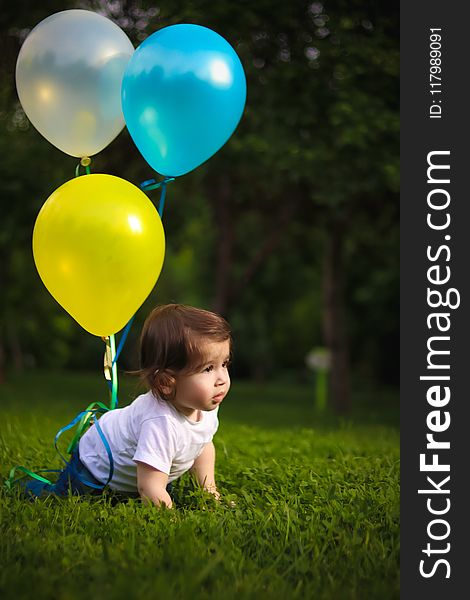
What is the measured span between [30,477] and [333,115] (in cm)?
464

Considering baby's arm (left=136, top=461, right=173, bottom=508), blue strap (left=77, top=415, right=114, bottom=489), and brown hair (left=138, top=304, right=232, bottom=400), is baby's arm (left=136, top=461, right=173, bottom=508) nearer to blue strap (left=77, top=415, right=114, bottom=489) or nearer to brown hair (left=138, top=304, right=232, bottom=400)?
blue strap (left=77, top=415, right=114, bottom=489)

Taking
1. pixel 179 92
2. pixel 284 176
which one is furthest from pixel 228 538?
pixel 284 176

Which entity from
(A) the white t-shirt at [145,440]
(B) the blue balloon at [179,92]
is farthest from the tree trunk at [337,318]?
(A) the white t-shirt at [145,440]

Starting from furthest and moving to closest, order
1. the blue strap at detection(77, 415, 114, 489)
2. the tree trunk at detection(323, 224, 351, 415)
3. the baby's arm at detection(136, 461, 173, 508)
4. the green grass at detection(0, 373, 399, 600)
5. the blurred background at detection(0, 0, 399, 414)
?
the tree trunk at detection(323, 224, 351, 415)
the blurred background at detection(0, 0, 399, 414)
the blue strap at detection(77, 415, 114, 489)
the baby's arm at detection(136, 461, 173, 508)
the green grass at detection(0, 373, 399, 600)

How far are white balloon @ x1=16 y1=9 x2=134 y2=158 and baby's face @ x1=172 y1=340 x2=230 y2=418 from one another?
1.29 meters

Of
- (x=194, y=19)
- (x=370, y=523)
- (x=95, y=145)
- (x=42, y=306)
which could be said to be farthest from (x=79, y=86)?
(x=42, y=306)

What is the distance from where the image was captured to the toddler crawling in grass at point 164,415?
9.68 ft

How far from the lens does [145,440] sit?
9.62 ft

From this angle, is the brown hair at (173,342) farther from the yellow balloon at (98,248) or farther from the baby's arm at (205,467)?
the baby's arm at (205,467)

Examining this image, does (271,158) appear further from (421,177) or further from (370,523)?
(370,523)

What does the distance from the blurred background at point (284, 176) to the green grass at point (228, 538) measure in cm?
80

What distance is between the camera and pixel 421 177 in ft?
12.4

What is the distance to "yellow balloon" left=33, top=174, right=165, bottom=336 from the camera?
3.04 metres

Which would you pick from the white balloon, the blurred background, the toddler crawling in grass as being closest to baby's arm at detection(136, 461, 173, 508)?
the toddler crawling in grass
